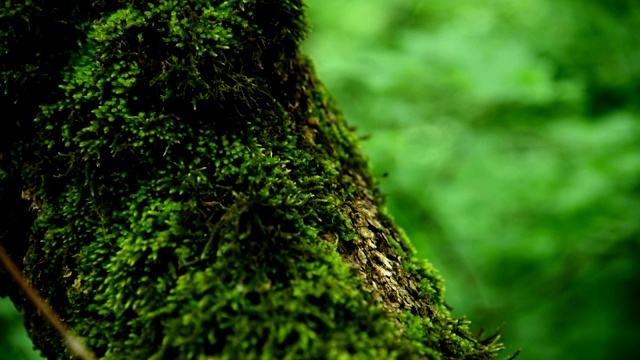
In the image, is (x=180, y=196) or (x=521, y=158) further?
(x=521, y=158)

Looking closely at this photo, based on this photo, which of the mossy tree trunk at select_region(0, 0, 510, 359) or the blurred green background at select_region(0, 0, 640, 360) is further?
the blurred green background at select_region(0, 0, 640, 360)

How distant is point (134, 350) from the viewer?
1.10 metres

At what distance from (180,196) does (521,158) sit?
4501mm

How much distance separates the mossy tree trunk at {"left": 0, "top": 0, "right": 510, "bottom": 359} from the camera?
3.55 ft

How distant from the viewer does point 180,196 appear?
124 cm

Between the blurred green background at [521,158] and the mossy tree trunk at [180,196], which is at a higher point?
the blurred green background at [521,158]

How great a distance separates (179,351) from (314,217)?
0.46 metres

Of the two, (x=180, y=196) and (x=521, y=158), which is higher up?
(x=521, y=158)

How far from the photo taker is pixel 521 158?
501cm

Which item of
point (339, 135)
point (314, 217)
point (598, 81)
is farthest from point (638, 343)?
point (314, 217)

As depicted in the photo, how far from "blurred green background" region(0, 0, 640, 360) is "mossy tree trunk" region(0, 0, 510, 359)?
6.35 feet

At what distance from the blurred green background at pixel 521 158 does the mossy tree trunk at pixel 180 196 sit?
194 centimetres

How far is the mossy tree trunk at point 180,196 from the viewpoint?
1.08m

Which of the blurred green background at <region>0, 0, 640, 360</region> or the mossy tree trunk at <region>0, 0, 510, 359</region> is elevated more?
the blurred green background at <region>0, 0, 640, 360</region>
